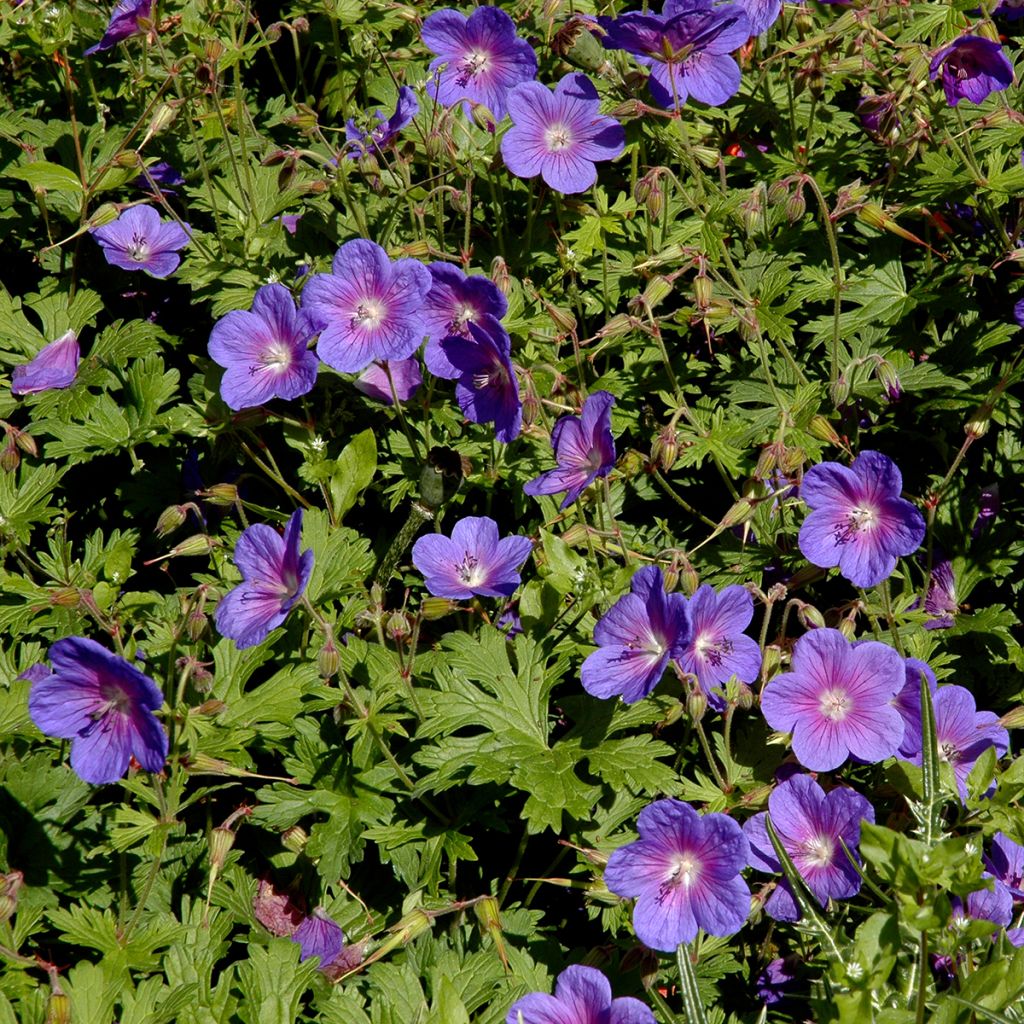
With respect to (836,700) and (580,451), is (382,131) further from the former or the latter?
(836,700)

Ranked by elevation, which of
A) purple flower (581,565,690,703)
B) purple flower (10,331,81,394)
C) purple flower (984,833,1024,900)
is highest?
purple flower (10,331,81,394)

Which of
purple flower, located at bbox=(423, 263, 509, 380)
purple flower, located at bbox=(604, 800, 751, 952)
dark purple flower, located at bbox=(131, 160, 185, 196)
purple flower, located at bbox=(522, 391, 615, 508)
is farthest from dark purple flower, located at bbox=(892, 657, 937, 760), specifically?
dark purple flower, located at bbox=(131, 160, 185, 196)

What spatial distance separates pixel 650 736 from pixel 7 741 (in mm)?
1322

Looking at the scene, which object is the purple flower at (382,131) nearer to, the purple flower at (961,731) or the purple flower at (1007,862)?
the purple flower at (961,731)

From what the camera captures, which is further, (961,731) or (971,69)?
(971,69)

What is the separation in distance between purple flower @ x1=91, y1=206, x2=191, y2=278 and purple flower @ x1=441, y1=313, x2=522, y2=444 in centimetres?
85

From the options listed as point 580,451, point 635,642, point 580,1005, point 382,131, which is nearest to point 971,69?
point 580,451

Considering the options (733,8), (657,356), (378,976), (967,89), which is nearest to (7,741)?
(378,976)

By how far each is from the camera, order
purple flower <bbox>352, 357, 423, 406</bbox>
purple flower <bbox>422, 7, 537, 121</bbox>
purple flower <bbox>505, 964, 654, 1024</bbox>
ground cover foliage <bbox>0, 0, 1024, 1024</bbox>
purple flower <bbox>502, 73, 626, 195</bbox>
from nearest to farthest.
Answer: purple flower <bbox>505, 964, 654, 1024</bbox> < ground cover foliage <bbox>0, 0, 1024, 1024</bbox> < purple flower <bbox>352, 357, 423, 406</bbox> < purple flower <bbox>502, 73, 626, 195</bbox> < purple flower <bbox>422, 7, 537, 121</bbox>

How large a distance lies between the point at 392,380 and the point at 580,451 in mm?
507

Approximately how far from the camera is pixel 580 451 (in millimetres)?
2438

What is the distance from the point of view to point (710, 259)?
109 inches

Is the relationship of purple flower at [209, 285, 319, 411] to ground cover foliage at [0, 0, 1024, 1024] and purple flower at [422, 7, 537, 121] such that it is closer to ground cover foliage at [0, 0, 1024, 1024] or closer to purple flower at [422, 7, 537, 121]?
ground cover foliage at [0, 0, 1024, 1024]

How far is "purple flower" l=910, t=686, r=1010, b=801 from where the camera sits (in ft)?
7.64
